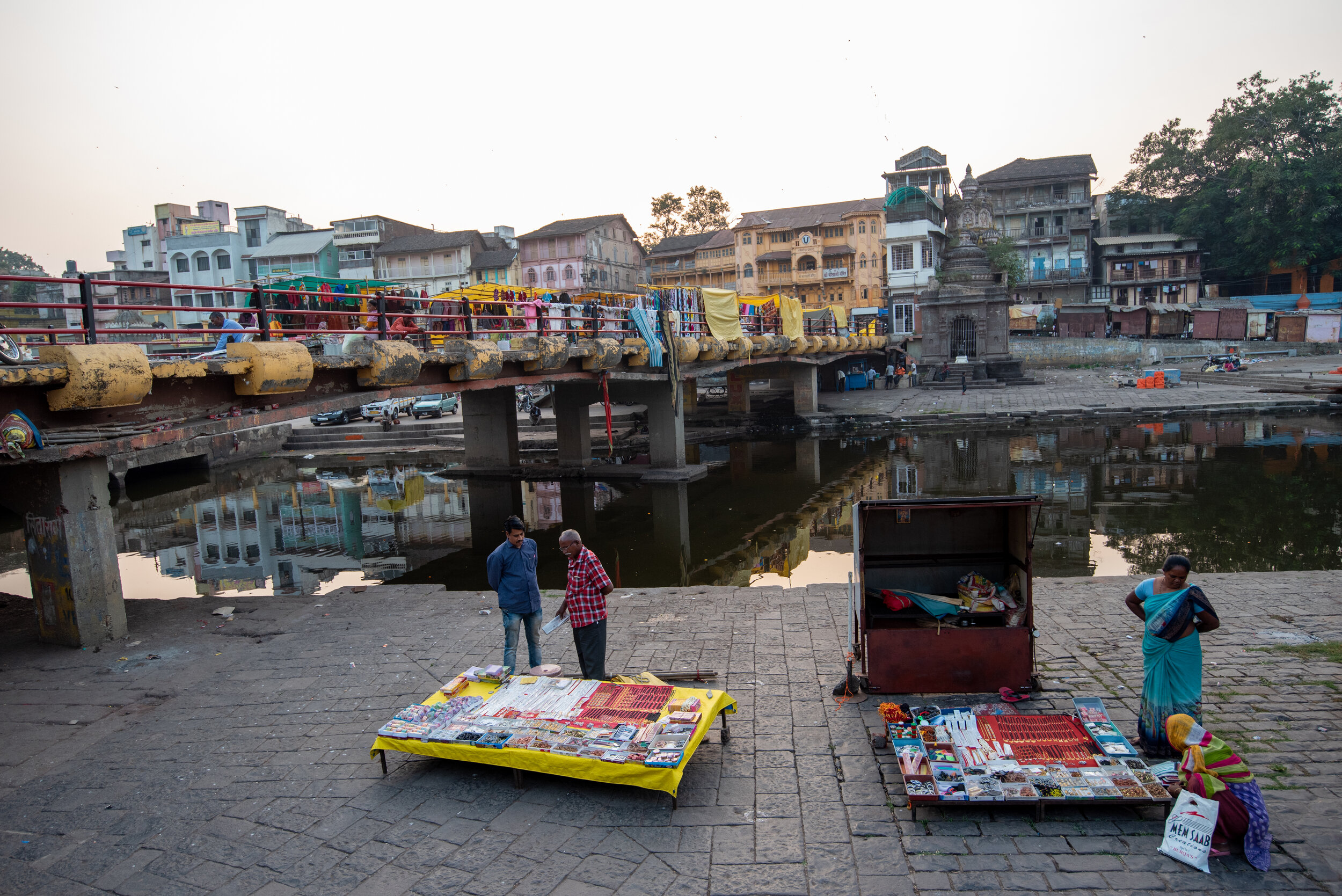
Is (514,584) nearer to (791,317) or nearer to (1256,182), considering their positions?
(791,317)

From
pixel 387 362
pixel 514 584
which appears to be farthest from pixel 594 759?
pixel 387 362

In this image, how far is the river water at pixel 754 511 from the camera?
14.7 metres

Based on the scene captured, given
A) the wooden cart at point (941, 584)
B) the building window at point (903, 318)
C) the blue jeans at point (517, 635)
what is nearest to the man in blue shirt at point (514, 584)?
the blue jeans at point (517, 635)

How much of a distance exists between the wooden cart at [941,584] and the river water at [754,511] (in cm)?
594

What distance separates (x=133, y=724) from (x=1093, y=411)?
32878 mm

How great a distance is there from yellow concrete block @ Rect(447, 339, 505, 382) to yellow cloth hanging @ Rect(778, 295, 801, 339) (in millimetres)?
17207

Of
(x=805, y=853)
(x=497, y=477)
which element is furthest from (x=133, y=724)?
(x=497, y=477)

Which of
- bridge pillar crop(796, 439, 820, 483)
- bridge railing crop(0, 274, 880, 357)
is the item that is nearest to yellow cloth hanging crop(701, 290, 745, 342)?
bridge railing crop(0, 274, 880, 357)

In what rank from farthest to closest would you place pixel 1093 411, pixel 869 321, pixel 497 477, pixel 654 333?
pixel 869 321 < pixel 1093 411 < pixel 497 477 < pixel 654 333

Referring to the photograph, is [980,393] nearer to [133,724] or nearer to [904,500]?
[904,500]

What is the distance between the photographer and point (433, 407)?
37719mm

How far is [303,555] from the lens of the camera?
56.7 feet

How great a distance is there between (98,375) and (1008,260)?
2230 inches

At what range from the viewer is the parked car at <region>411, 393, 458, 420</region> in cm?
3762
